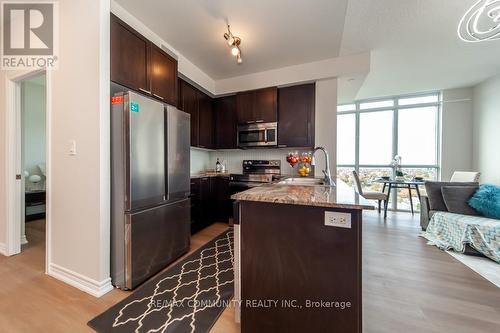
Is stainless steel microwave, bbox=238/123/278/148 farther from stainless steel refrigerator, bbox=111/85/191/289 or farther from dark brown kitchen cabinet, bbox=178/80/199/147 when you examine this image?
stainless steel refrigerator, bbox=111/85/191/289

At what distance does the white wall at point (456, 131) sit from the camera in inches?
171

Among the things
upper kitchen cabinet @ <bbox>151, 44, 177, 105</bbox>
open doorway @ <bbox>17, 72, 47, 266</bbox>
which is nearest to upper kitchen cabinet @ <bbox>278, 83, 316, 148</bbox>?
upper kitchen cabinet @ <bbox>151, 44, 177, 105</bbox>

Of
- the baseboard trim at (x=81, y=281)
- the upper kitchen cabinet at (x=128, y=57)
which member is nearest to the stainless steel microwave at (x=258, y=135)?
the upper kitchen cabinet at (x=128, y=57)

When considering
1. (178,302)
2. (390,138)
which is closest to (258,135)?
(178,302)

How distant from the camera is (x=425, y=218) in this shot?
3289 mm

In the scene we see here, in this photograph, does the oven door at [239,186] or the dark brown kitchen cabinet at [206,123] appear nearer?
the oven door at [239,186]

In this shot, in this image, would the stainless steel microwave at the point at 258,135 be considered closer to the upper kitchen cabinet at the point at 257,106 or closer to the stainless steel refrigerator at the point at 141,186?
the upper kitchen cabinet at the point at 257,106

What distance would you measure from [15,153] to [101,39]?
1959 millimetres

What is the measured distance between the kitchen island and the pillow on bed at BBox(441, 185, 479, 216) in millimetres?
2916

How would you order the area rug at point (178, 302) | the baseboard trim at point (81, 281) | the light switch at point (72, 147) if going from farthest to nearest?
the light switch at point (72, 147)
the baseboard trim at point (81, 281)
the area rug at point (178, 302)

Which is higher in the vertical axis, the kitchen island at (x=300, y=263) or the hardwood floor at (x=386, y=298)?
the kitchen island at (x=300, y=263)

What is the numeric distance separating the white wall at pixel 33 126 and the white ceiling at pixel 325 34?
3347mm

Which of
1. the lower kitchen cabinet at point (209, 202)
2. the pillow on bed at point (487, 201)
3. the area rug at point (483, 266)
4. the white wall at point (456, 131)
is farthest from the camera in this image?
the white wall at point (456, 131)

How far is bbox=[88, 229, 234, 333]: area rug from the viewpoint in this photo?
4.40ft
